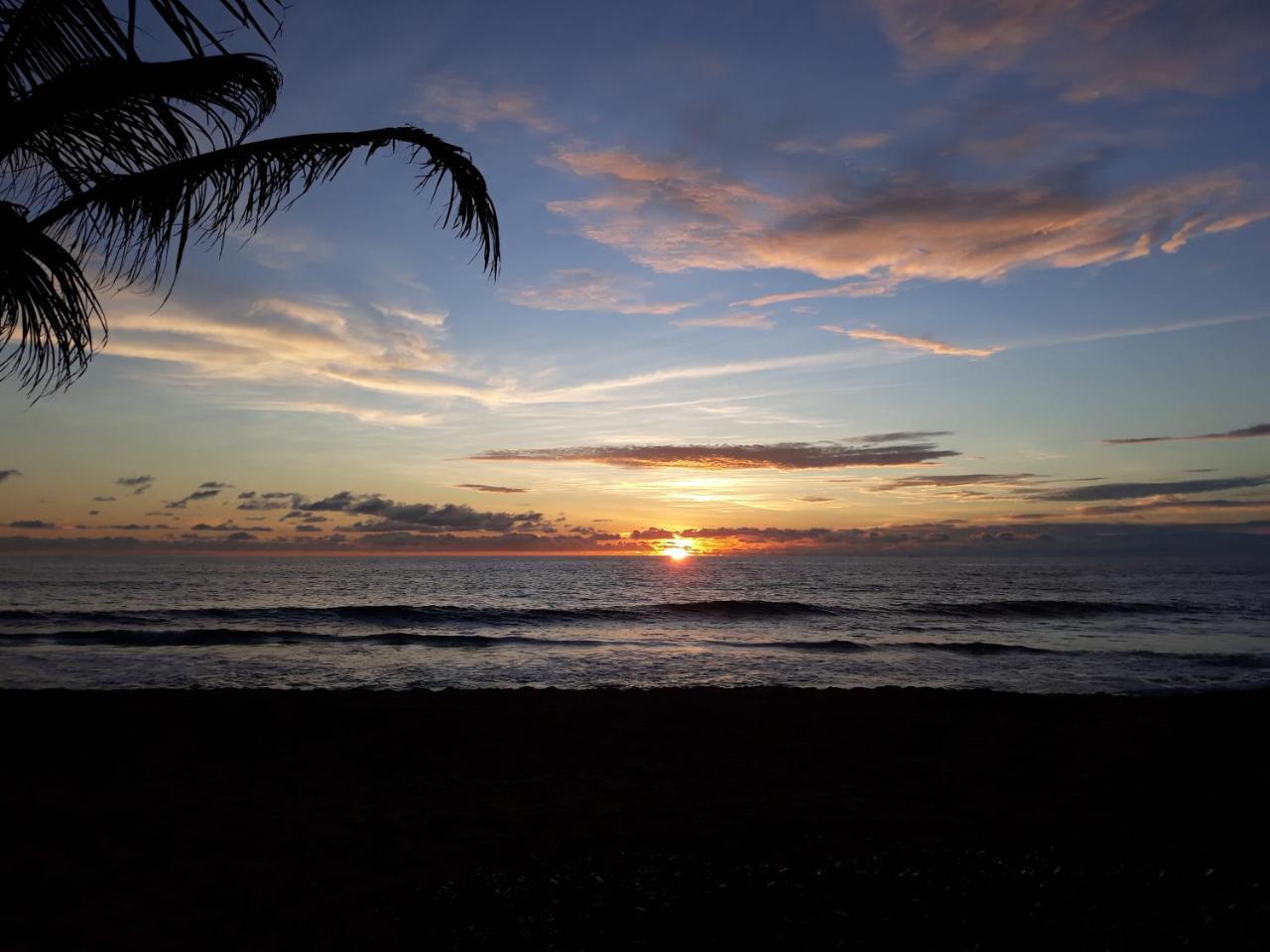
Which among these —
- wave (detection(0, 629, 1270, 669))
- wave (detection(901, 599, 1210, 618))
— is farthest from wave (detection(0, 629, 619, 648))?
wave (detection(901, 599, 1210, 618))

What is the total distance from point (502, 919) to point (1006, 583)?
3040 inches

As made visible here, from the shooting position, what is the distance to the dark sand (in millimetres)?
3969

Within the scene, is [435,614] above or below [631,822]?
below

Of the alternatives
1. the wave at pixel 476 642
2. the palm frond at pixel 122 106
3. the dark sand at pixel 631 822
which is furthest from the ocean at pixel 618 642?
the palm frond at pixel 122 106

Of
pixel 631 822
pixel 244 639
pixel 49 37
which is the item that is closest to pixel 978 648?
pixel 631 822

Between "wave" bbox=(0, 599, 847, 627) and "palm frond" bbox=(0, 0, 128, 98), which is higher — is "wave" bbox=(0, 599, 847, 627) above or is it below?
below

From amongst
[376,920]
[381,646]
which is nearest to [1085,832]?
[376,920]

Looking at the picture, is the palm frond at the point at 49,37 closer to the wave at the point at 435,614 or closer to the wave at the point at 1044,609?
the wave at the point at 435,614

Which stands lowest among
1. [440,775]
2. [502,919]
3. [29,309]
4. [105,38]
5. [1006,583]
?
[1006,583]

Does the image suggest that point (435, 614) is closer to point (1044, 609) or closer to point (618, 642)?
point (618, 642)

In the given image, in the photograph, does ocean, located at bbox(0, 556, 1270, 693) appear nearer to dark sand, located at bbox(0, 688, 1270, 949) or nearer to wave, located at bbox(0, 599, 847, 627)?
wave, located at bbox(0, 599, 847, 627)

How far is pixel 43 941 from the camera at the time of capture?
16.7ft

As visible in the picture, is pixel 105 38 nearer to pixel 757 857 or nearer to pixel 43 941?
pixel 43 941

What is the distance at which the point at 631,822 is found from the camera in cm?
757
